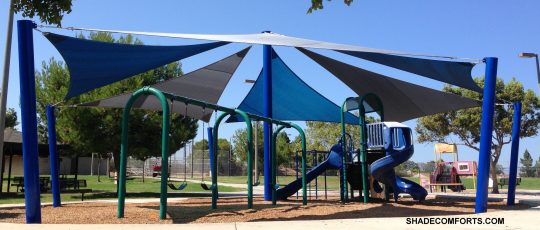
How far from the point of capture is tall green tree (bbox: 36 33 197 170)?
63.3 feet

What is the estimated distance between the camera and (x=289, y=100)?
1819 centimetres

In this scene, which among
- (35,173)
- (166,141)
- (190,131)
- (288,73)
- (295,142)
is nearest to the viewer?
(35,173)

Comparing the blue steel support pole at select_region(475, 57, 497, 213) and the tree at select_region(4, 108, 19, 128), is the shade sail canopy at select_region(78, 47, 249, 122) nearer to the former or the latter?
the blue steel support pole at select_region(475, 57, 497, 213)

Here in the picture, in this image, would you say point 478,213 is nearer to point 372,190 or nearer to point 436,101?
point 372,190

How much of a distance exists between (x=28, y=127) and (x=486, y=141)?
9280mm

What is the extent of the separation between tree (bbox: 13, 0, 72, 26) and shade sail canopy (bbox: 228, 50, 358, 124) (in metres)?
9.36

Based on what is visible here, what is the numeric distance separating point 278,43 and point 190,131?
12703 mm

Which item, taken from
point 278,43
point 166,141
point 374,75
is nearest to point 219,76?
point 374,75

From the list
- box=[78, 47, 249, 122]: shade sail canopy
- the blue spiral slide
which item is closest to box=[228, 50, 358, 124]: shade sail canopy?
box=[78, 47, 249, 122]: shade sail canopy

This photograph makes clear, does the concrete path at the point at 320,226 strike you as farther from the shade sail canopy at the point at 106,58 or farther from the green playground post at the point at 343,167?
the green playground post at the point at 343,167

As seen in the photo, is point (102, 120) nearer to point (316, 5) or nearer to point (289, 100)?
point (289, 100)

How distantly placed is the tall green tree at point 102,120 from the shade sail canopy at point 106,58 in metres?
7.80

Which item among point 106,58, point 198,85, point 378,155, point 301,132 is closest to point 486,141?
point 378,155

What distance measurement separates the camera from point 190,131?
Result: 22.1 meters
